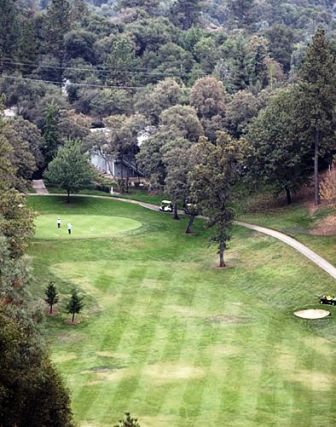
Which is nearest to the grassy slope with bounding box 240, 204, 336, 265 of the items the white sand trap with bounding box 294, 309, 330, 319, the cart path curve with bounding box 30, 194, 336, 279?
the cart path curve with bounding box 30, 194, 336, 279

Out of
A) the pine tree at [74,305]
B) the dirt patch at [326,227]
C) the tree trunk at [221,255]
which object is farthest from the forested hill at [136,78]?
the pine tree at [74,305]

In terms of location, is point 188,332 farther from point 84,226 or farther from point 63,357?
point 84,226

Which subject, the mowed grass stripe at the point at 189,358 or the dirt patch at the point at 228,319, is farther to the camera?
the dirt patch at the point at 228,319

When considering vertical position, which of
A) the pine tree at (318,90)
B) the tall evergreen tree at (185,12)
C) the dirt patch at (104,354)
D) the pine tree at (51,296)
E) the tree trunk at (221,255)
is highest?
the tall evergreen tree at (185,12)

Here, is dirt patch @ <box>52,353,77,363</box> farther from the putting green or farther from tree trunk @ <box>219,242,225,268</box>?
the putting green

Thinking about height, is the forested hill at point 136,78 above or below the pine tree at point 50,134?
above

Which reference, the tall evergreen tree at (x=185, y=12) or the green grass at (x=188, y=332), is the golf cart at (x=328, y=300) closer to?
the green grass at (x=188, y=332)

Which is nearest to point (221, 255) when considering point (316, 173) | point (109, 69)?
point (316, 173)
